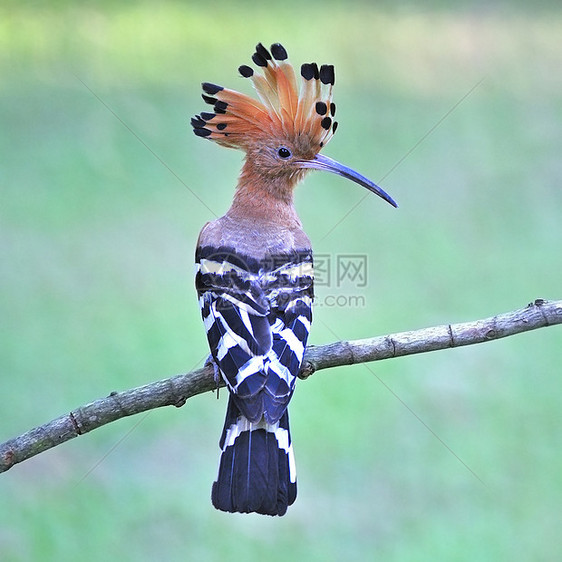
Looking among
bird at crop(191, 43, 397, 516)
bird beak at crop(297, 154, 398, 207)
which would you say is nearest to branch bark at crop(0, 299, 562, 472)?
bird at crop(191, 43, 397, 516)

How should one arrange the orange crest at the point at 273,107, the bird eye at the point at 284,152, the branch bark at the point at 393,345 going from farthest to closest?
the bird eye at the point at 284,152 → the orange crest at the point at 273,107 → the branch bark at the point at 393,345

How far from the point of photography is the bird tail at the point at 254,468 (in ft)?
4.92

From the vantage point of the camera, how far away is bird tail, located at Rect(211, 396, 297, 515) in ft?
4.92

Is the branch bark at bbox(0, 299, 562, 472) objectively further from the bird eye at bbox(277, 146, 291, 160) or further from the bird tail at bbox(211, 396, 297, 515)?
the bird eye at bbox(277, 146, 291, 160)

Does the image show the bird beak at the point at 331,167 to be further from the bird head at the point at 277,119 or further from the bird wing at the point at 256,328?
the bird wing at the point at 256,328

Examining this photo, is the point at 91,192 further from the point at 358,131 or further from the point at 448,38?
the point at 448,38

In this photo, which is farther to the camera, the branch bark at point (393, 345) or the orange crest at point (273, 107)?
the orange crest at point (273, 107)

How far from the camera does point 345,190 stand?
3689 mm

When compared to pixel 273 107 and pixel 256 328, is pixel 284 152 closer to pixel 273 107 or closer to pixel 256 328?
pixel 273 107

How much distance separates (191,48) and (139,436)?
2.02 metres

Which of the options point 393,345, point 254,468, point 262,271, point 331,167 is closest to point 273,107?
point 331,167

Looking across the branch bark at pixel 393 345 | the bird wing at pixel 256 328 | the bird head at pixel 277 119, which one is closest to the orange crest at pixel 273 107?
the bird head at pixel 277 119

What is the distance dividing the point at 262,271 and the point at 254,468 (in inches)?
16.5

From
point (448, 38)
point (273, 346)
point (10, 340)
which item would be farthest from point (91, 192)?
point (273, 346)
